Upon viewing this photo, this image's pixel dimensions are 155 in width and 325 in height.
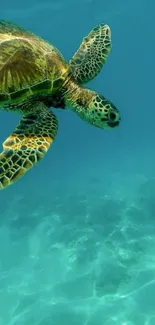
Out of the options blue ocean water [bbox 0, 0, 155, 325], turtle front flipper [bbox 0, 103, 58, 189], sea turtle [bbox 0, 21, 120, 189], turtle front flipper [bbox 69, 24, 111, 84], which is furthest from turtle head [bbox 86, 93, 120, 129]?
blue ocean water [bbox 0, 0, 155, 325]

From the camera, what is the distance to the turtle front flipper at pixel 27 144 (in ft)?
18.0

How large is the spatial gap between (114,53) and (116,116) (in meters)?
66.5

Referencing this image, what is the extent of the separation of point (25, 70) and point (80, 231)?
54.9ft

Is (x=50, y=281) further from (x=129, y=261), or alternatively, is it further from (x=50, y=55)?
(x=50, y=55)

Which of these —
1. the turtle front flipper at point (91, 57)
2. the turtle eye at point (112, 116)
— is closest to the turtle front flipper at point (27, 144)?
the turtle eye at point (112, 116)

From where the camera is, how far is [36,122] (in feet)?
21.2

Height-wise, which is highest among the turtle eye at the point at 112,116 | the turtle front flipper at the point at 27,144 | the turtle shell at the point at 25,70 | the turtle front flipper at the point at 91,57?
the turtle front flipper at the point at 91,57

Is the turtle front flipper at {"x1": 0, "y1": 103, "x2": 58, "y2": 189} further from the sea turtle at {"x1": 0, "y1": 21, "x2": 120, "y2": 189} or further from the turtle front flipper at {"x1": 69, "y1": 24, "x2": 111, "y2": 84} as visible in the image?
the turtle front flipper at {"x1": 69, "y1": 24, "x2": 111, "y2": 84}

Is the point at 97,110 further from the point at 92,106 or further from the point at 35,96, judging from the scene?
the point at 35,96

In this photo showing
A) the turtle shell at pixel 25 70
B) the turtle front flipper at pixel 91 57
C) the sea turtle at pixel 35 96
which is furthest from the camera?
the turtle front flipper at pixel 91 57

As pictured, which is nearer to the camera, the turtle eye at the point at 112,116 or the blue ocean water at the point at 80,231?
the turtle eye at the point at 112,116

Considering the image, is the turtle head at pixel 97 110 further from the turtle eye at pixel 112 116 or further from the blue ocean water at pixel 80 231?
the blue ocean water at pixel 80 231

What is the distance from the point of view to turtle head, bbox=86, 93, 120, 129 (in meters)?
6.52

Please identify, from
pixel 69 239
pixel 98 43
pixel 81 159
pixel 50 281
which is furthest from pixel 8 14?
pixel 98 43
